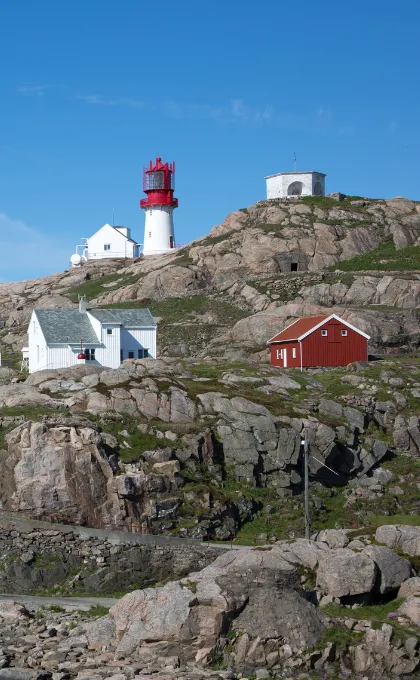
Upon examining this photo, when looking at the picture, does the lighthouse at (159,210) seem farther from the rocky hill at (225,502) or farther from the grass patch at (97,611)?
the grass patch at (97,611)

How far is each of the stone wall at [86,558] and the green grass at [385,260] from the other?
5448 centimetres

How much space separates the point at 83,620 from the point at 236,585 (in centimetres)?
557

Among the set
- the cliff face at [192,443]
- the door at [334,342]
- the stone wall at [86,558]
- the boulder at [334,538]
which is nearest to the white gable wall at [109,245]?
the door at [334,342]

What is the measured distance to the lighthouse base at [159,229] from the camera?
371 ft

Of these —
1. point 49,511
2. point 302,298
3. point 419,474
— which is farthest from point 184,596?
point 302,298

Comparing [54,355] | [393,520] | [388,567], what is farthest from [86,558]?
[54,355]

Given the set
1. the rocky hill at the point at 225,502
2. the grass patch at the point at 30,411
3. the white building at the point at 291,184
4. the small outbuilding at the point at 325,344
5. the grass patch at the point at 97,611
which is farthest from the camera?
the white building at the point at 291,184

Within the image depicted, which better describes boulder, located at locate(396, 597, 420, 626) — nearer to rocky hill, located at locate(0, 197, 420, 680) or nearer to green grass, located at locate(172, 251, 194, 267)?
rocky hill, located at locate(0, 197, 420, 680)

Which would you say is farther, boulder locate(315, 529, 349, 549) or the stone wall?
the stone wall

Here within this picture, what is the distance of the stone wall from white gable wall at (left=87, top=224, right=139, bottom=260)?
7994cm

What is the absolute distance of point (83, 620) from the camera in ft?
103

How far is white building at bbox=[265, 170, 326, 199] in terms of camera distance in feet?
351

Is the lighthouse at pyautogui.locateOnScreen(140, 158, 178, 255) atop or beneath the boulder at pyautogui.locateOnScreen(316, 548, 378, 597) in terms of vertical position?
atop

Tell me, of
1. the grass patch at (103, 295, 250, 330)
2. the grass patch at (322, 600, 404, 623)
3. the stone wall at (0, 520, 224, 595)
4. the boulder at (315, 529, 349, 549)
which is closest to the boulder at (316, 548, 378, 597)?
the grass patch at (322, 600, 404, 623)
